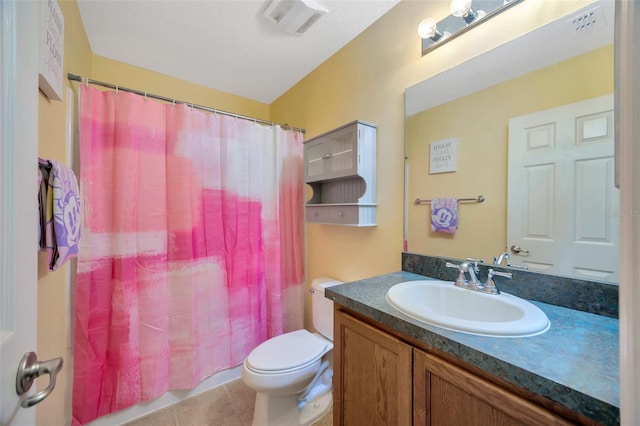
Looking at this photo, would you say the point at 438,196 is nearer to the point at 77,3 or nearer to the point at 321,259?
the point at 321,259

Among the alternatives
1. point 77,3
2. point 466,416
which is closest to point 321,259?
point 466,416

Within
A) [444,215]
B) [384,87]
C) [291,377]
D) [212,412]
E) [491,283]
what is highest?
[384,87]

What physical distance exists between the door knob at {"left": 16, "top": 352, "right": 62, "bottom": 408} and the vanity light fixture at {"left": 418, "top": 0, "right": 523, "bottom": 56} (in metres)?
1.71

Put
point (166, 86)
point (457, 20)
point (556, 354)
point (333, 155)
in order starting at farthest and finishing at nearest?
point (166, 86), point (333, 155), point (457, 20), point (556, 354)

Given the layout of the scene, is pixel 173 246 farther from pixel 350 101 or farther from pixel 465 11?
pixel 465 11

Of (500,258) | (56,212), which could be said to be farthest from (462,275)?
(56,212)

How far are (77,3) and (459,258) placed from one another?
2.40 metres

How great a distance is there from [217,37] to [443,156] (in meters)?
1.59

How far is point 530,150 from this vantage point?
0.95 m

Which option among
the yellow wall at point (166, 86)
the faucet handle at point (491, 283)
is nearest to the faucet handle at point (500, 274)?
the faucet handle at point (491, 283)

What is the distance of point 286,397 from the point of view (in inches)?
54.4

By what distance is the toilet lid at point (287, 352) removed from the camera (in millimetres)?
1278

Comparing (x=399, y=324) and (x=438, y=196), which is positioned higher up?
(x=438, y=196)

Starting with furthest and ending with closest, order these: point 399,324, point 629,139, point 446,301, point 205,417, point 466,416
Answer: point 205,417 < point 446,301 < point 399,324 < point 466,416 < point 629,139
